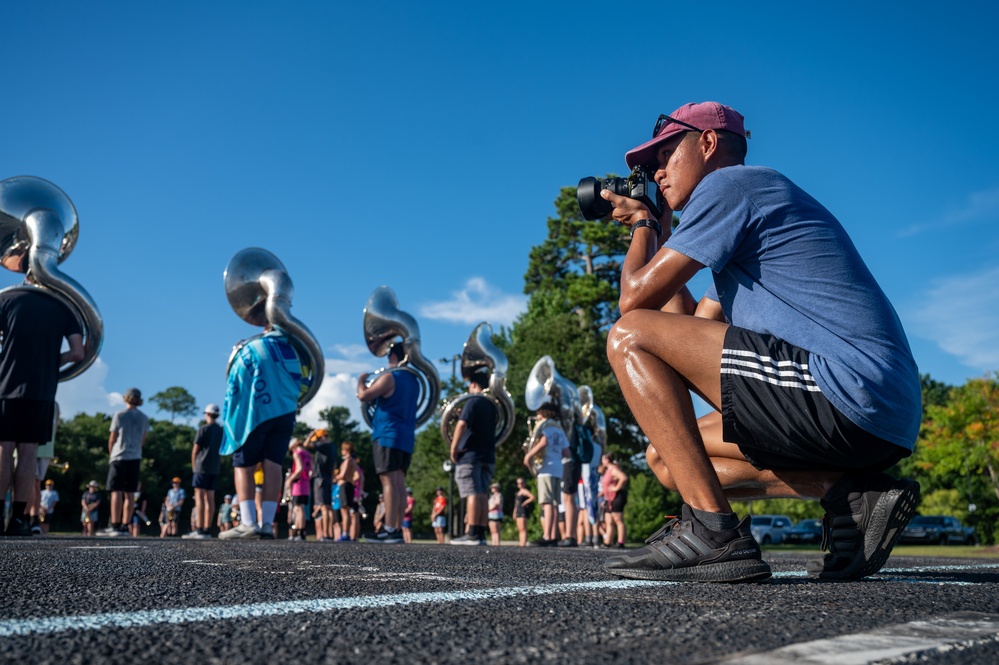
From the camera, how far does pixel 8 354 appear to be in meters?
6.39

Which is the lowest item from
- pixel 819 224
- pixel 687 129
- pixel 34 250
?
pixel 819 224

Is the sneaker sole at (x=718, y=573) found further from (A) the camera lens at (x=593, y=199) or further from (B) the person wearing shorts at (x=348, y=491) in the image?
(B) the person wearing shorts at (x=348, y=491)

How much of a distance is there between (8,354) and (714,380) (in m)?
5.96

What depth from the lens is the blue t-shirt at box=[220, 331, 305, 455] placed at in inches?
298

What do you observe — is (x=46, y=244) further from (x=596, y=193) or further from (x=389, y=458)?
(x=596, y=193)

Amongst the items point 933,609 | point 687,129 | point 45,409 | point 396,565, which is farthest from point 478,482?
point 933,609

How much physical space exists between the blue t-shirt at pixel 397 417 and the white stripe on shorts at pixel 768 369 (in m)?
6.67

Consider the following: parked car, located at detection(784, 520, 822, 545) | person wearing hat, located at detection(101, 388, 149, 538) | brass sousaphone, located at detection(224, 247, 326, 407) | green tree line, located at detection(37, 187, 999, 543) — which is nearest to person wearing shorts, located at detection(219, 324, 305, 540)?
brass sousaphone, located at detection(224, 247, 326, 407)

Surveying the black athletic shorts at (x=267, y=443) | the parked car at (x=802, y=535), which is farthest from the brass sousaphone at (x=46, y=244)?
the parked car at (x=802, y=535)

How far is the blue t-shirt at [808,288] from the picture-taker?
238 cm

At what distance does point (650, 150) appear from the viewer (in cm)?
313

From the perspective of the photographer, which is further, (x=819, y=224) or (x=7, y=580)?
(x=819, y=224)

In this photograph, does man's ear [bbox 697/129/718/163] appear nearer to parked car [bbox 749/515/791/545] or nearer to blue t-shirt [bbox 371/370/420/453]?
blue t-shirt [bbox 371/370/420/453]

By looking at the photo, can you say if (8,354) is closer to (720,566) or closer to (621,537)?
(720,566)
